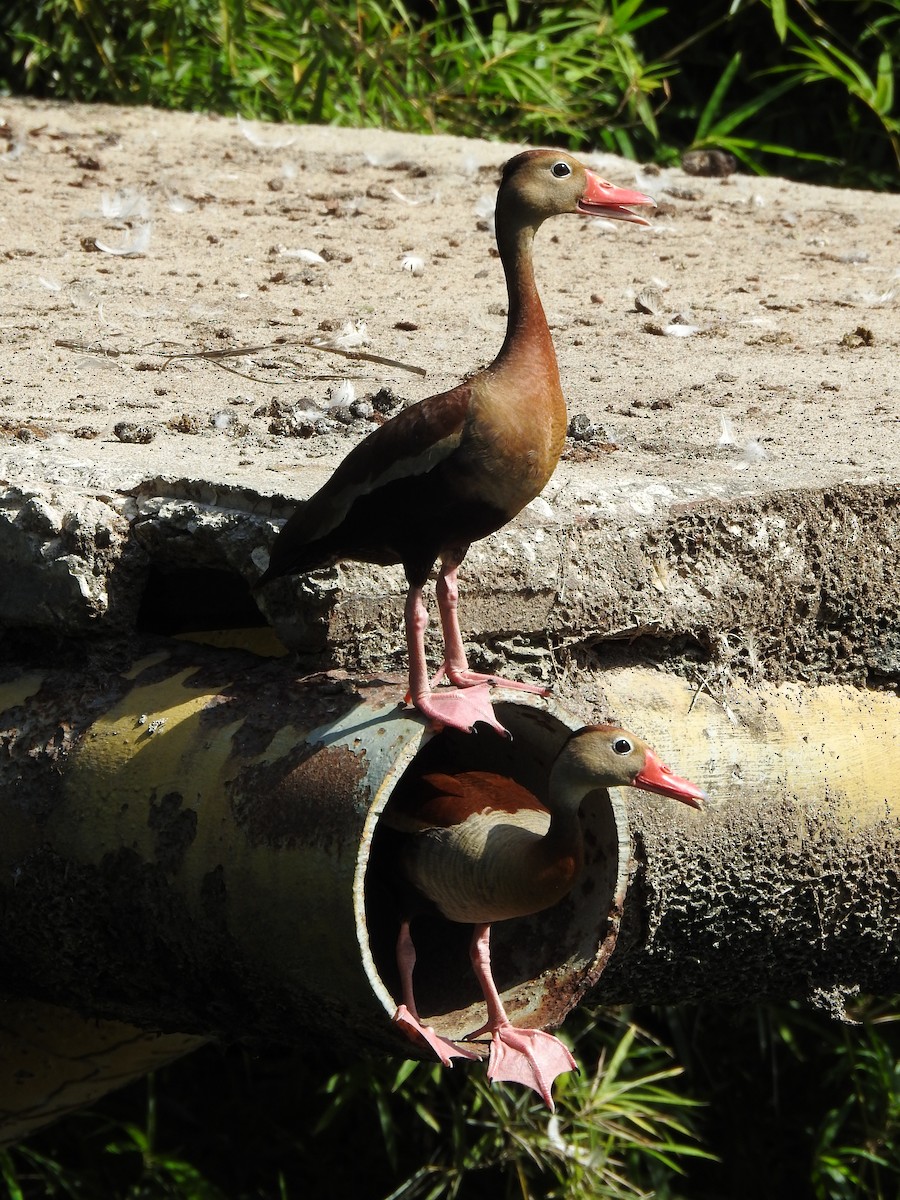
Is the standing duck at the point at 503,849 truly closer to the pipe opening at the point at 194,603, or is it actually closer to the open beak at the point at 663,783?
the open beak at the point at 663,783

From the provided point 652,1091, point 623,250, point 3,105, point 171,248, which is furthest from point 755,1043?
point 3,105

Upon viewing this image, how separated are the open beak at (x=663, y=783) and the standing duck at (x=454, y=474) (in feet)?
0.60

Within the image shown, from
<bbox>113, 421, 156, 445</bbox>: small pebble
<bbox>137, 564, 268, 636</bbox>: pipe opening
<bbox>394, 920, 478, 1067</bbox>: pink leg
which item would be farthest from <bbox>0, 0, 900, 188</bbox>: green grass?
<bbox>394, 920, 478, 1067</bbox>: pink leg

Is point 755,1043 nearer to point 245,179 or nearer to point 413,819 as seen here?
point 245,179

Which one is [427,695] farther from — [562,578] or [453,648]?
[562,578]

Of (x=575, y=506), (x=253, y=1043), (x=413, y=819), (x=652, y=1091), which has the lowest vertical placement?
(x=652, y=1091)

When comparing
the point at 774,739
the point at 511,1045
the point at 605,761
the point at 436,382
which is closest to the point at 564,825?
the point at 605,761

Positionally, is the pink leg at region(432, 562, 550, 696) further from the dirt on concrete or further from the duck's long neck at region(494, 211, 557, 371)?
the duck's long neck at region(494, 211, 557, 371)

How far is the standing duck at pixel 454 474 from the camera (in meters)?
1.96

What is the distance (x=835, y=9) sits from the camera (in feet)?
22.6

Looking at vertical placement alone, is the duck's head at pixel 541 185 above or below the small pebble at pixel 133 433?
above

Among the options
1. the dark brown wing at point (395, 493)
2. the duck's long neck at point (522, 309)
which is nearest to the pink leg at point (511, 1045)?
the dark brown wing at point (395, 493)

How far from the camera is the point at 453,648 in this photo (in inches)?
86.0

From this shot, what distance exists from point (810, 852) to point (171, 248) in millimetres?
2360
